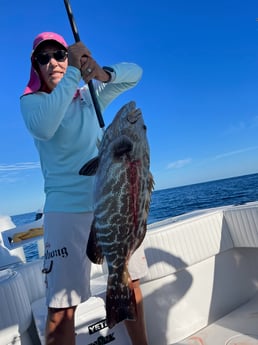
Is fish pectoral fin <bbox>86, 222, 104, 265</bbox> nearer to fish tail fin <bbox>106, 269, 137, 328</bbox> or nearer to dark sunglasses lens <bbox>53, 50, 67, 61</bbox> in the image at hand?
fish tail fin <bbox>106, 269, 137, 328</bbox>

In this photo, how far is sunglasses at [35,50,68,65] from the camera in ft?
6.24

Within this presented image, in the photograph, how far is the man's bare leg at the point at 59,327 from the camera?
179 cm

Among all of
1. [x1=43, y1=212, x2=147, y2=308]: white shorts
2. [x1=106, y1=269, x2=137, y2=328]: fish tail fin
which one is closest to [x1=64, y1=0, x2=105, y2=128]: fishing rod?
[x1=43, y1=212, x2=147, y2=308]: white shorts

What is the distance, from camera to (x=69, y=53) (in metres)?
1.55

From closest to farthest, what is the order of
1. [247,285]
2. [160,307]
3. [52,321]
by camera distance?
[52,321] → [160,307] → [247,285]

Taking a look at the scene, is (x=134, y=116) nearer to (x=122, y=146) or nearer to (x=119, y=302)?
(x=122, y=146)

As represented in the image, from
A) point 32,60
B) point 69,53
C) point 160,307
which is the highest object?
point 32,60

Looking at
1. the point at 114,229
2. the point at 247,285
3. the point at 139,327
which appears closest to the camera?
the point at 114,229

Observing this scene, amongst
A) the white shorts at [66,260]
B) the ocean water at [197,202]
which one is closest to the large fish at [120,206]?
the white shorts at [66,260]

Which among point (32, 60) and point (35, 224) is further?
point (35, 224)

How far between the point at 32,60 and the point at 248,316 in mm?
2883

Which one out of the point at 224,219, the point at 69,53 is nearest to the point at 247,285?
the point at 224,219

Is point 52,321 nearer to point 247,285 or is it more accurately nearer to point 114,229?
point 114,229

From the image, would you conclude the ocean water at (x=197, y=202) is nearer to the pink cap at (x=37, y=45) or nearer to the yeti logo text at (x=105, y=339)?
the yeti logo text at (x=105, y=339)
